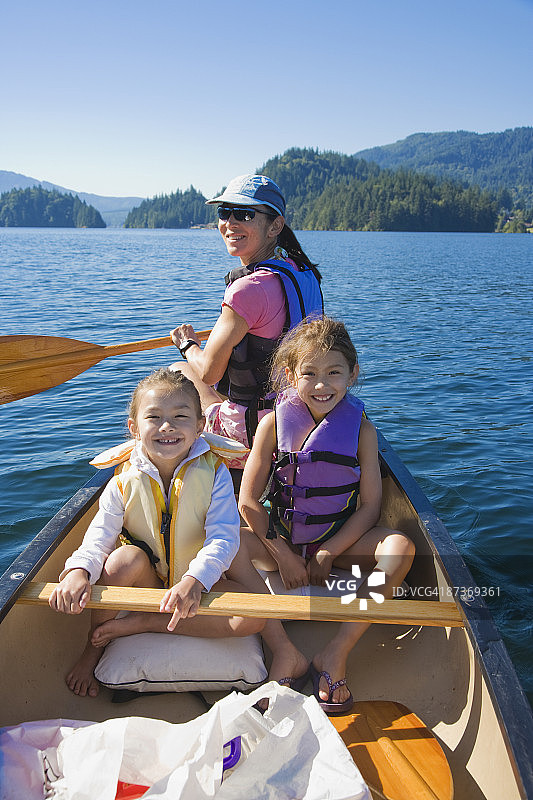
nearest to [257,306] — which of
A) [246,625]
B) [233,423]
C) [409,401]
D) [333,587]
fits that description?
[233,423]

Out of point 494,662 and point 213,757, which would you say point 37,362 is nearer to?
point 213,757

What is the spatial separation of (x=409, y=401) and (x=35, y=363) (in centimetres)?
551

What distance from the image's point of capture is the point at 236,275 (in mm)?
3328

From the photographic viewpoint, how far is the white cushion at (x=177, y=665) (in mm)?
2479

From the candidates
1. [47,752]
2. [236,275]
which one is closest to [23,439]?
[236,275]

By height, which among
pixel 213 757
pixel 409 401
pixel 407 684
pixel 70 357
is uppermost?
pixel 70 357

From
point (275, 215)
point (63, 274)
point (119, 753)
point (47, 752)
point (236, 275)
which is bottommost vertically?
point (63, 274)

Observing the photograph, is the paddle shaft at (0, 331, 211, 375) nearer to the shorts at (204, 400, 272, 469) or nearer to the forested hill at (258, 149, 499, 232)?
the shorts at (204, 400, 272, 469)

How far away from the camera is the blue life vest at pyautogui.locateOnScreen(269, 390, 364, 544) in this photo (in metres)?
2.80

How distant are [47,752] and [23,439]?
5194mm

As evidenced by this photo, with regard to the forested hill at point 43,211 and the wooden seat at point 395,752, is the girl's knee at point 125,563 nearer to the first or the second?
the wooden seat at point 395,752

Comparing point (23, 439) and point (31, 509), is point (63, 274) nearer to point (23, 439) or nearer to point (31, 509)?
point (23, 439)

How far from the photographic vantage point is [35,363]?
3588 mm

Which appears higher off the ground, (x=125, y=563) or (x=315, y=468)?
(x=315, y=468)
